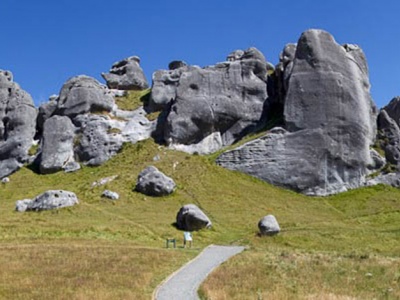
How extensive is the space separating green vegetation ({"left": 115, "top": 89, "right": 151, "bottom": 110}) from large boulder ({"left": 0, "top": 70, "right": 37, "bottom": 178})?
16.8 m

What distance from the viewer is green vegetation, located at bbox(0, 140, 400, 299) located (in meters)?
23.4

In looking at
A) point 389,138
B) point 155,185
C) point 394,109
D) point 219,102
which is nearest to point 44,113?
point 219,102

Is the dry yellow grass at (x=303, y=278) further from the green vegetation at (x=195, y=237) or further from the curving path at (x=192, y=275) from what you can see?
the curving path at (x=192, y=275)

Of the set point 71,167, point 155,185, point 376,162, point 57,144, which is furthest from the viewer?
point 57,144

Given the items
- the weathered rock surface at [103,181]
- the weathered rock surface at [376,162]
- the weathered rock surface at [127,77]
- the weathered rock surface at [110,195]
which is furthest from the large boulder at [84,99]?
the weathered rock surface at [376,162]

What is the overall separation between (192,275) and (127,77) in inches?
3570

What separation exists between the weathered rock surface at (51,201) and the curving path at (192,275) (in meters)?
22.1

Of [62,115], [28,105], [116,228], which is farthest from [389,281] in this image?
[28,105]

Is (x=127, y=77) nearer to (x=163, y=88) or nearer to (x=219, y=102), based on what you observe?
(x=163, y=88)

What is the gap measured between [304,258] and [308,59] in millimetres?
51840

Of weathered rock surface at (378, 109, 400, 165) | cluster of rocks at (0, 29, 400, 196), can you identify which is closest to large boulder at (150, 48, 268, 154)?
cluster of rocks at (0, 29, 400, 196)

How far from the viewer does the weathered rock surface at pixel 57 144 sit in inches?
3314

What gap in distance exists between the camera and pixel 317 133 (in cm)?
7506

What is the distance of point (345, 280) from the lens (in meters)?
25.6
